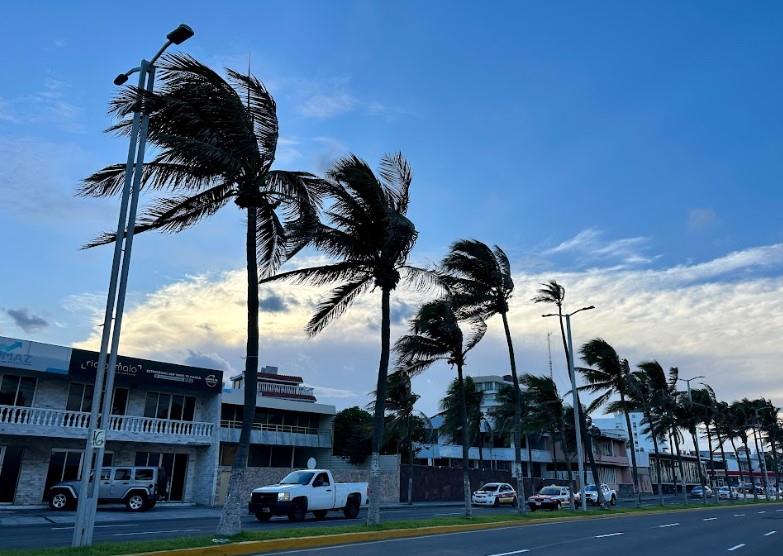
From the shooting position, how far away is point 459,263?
87.5 feet

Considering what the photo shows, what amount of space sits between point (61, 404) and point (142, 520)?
399 inches

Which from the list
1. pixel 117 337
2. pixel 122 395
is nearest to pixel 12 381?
pixel 122 395

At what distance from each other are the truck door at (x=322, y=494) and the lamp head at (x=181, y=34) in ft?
54.1

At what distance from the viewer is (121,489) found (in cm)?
2659

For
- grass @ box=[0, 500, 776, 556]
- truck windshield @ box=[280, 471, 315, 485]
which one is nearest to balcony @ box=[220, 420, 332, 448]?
truck windshield @ box=[280, 471, 315, 485]

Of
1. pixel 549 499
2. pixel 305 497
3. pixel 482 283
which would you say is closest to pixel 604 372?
pixel 549 499

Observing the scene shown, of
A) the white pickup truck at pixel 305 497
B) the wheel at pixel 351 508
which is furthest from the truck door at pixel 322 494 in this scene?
the wheel at pixel 351 508

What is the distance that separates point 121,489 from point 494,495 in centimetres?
2611

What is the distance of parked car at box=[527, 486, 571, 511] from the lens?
129 feet

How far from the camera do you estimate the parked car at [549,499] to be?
129 ft

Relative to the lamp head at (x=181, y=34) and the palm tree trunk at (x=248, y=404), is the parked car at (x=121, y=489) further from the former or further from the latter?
the lamp head at (x=181, y=34)

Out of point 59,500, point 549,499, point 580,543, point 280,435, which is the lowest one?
point 580,543

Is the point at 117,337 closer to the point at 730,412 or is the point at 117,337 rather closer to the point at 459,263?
the point at 459,263

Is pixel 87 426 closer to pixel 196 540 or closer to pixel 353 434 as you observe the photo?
pixel 196 540
